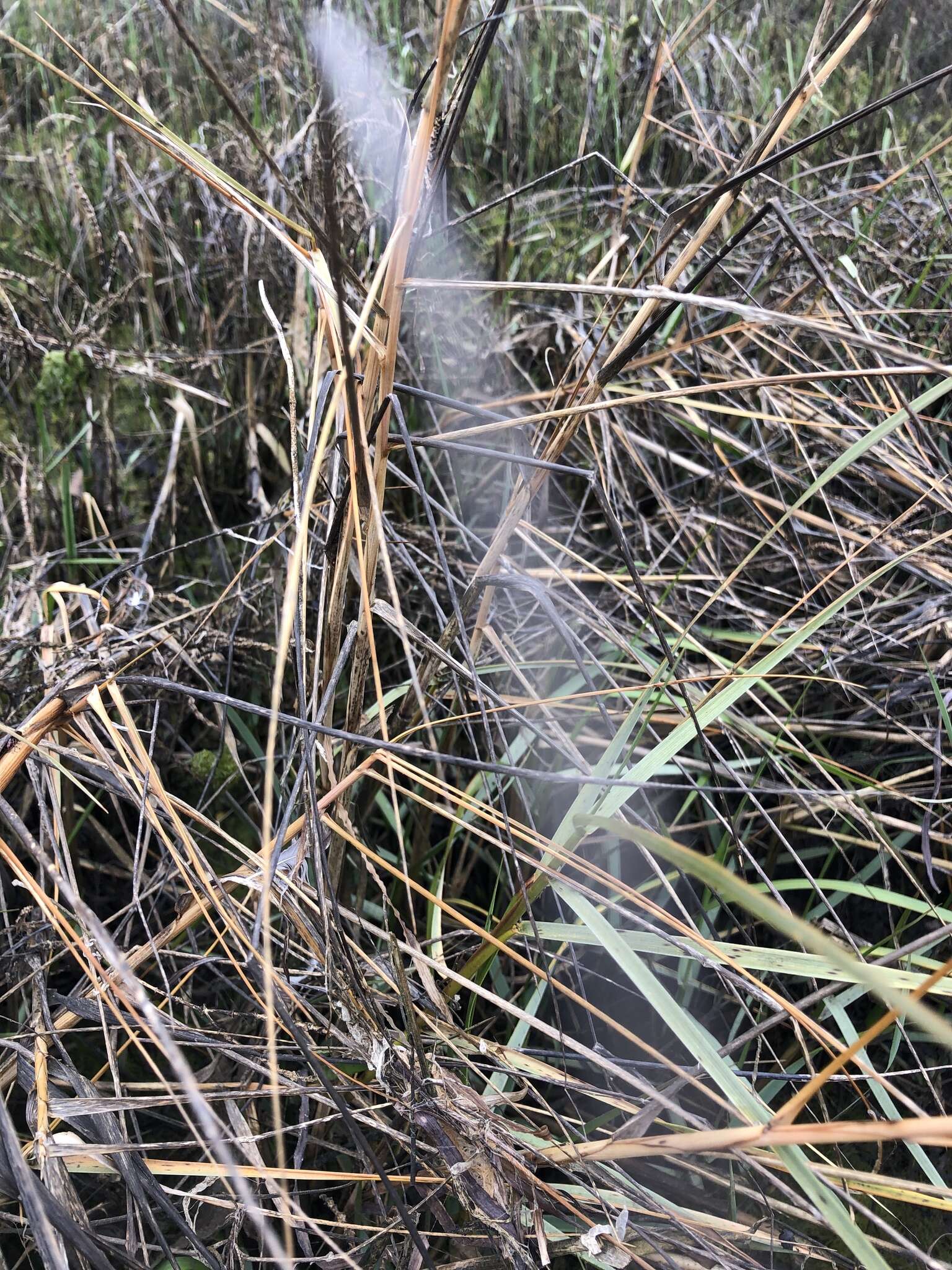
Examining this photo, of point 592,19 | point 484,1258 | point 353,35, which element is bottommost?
point 484,1258

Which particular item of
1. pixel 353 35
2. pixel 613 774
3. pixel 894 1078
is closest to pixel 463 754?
pixel 613 774

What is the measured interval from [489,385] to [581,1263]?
3.31 feet

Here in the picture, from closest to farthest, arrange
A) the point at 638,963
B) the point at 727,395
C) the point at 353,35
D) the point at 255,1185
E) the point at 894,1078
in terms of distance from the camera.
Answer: the point at 638,963
the point at 255,1185
the point at 894,1078
the point at 727,395
the point at 353,35

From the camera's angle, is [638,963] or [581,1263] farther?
[581,1263]

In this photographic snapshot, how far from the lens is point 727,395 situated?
3.72ft

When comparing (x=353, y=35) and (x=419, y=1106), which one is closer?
(x=419, y=1106)

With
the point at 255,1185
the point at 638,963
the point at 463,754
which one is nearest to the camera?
the point at 638,963

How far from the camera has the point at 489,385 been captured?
1.21 metres

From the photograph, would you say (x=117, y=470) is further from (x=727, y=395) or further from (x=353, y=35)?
(x=353, y=35)

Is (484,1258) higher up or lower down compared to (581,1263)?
higher up

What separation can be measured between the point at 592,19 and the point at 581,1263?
204 cm

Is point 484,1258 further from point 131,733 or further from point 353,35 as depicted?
point 353,35

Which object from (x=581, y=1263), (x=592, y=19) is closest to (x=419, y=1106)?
(x=581, y=1263)

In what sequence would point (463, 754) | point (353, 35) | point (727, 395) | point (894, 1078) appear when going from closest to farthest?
point (894, 1078)
point (463, 754)
point (727, 395)
point (353, 35)
